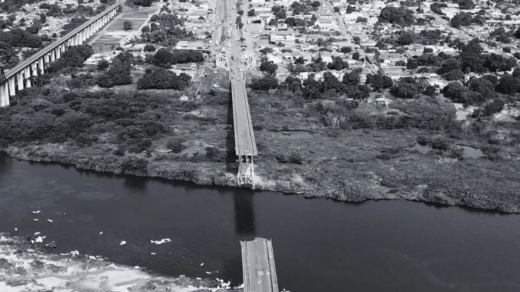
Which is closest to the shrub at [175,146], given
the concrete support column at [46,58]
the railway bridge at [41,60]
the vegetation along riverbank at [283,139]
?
the vegetation along riverbank at [283,139]

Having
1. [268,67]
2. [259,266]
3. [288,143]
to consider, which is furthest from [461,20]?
[259,266]

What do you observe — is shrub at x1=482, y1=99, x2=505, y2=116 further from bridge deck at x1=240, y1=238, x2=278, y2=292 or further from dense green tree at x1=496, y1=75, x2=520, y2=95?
bridge deck at x1=240, y1=238, x2=278, y2=292

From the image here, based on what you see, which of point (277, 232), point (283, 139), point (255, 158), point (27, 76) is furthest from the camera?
point (27, 76)

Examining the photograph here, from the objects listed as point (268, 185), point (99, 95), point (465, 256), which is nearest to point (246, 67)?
point (99, 95)

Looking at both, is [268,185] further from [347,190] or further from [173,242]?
[173,242]

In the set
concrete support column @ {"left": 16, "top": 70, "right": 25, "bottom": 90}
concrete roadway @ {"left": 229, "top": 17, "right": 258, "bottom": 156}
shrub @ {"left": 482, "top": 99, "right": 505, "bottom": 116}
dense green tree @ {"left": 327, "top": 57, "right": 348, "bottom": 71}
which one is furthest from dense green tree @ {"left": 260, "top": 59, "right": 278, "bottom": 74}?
concrete support column @ {"left": 16, "top": 70, "right": 25, "bottom": 90}

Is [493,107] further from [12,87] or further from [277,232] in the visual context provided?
[12,87]
